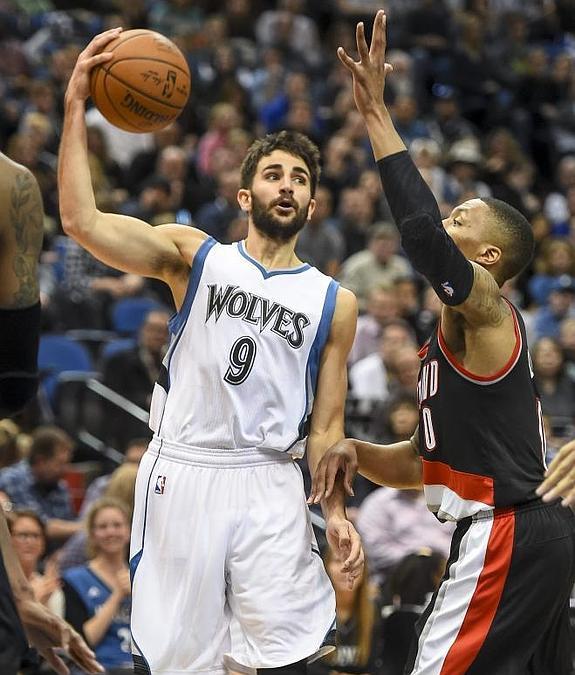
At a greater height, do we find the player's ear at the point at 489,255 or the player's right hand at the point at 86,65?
the player's right hand at the point at 86,65

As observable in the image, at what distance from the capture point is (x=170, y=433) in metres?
5.08

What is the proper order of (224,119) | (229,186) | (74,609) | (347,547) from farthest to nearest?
(224,119) → (229,186) → (74,609) → (347,547)

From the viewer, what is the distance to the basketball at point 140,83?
16.5 feet

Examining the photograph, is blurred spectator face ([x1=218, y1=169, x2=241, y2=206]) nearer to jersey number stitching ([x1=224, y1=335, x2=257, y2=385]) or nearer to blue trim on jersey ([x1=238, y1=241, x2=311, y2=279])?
blue trim on jersey ([x1=238, y1=241, x2=311, y2=279])

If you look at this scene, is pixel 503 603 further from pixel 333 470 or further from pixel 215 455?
pixel 215 455

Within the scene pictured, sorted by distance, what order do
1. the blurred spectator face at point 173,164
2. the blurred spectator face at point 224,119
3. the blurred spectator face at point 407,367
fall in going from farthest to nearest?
the blurred spectator face at point 224,119 < the blurred spectator face at point 173,164 < the blurred spectator face at point 407,367

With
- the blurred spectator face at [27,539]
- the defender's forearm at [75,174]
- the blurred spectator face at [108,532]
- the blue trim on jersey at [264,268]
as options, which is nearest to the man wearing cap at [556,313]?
the blurred spectator face at [108,532]

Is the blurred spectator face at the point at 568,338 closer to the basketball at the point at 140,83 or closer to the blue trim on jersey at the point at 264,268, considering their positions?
the blue trim on jersey at the point at 264,268

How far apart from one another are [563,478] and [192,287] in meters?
1.70

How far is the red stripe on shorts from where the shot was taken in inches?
181

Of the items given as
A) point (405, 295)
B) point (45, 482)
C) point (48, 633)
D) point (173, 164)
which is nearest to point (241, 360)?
point (48, 633)

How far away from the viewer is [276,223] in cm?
525

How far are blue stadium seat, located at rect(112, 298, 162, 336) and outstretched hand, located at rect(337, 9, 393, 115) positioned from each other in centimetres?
711

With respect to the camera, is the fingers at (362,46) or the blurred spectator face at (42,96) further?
the blurred spectator face at (42,96)
